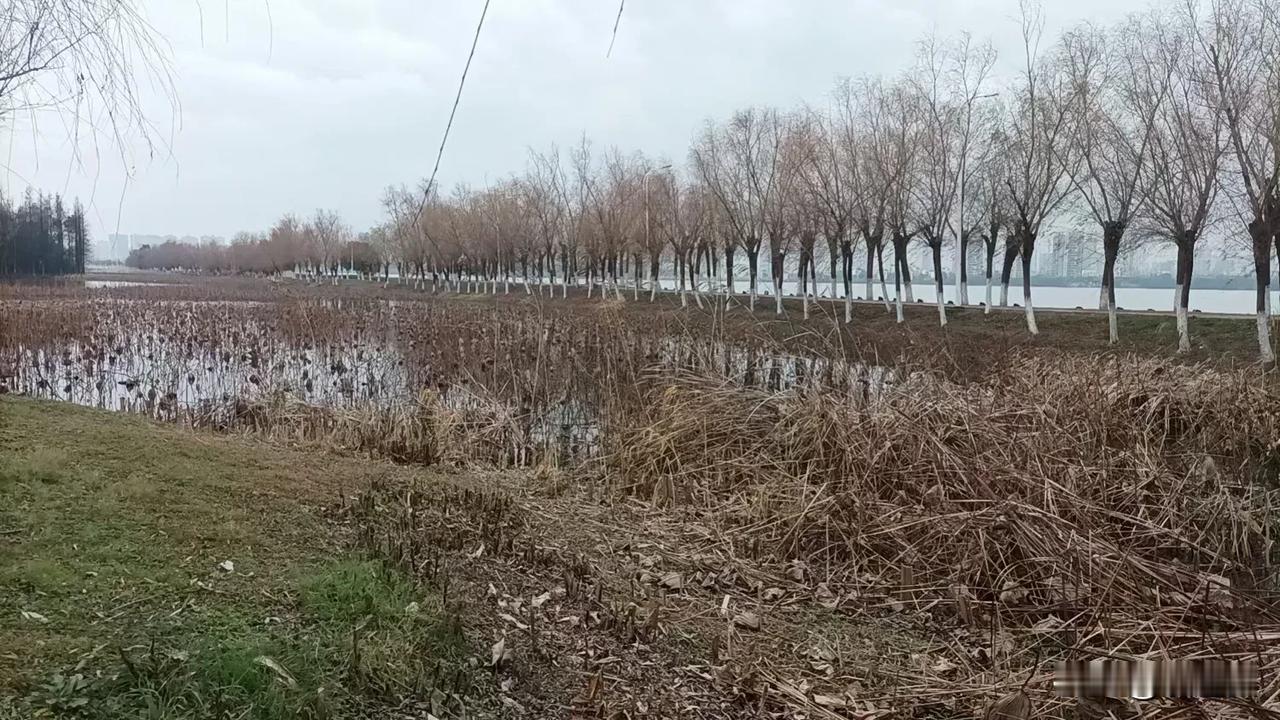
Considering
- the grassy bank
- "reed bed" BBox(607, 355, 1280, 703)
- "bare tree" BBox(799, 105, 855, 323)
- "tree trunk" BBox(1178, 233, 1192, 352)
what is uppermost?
"bare tree" BBox(799, 105, 855, 323)

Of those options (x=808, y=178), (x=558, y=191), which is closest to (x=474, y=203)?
(x=558, y=191)

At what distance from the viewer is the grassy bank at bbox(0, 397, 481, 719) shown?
85.1 inches

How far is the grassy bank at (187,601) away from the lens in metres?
2.16

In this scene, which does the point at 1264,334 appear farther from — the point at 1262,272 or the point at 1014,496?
the point at 1014,496

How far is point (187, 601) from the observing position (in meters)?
2.66

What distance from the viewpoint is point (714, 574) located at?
4430 mm

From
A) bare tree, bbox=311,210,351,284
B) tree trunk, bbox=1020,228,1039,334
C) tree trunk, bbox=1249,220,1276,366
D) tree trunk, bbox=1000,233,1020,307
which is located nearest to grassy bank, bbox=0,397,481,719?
tree trunk, bbox=1249,220,1276,366

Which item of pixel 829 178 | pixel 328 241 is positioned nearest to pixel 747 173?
pixel 829 178

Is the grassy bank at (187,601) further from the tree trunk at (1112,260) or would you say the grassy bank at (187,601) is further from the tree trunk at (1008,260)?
the tree trunk at (1008,260)

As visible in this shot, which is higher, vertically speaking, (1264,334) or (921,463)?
(1264,334)

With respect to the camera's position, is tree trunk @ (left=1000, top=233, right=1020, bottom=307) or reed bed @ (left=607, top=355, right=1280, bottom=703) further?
tree trunk @ (left=1000, top=233, right=1020, bottom=307)

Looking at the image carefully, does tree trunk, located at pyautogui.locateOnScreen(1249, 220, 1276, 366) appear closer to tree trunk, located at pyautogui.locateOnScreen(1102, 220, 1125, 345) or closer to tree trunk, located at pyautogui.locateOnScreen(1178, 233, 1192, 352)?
tree trunk, located at pyautogui.locateOnScreen(1178, 233, 1192, 352)

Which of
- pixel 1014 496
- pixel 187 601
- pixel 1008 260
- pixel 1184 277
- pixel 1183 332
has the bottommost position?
pixel 1014 496

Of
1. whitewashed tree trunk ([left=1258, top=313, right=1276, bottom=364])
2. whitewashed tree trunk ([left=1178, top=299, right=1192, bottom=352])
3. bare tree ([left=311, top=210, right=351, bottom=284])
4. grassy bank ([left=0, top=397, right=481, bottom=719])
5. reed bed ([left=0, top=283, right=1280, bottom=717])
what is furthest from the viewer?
bare tree ([left=311, top=210, right=351, bottom=284])
